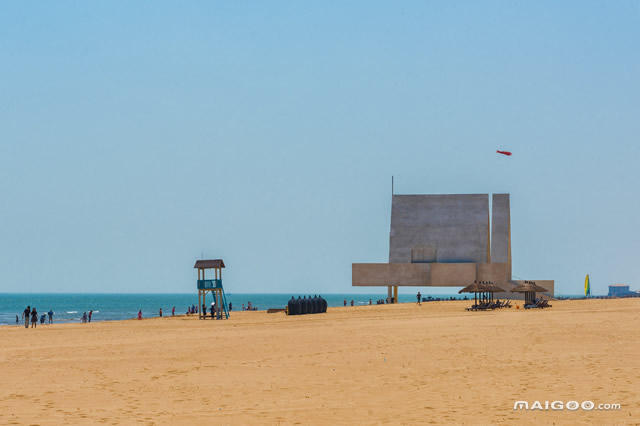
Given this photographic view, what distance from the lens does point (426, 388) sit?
14.7 meters

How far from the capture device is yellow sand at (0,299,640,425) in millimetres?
12484

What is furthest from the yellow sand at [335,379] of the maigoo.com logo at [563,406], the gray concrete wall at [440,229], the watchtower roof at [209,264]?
the gray concrete wall at [440,229]

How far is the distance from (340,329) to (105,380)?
15.5m

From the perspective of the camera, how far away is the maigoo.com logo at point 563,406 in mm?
11969

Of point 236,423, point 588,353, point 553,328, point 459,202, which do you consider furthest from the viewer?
→ point 459,202

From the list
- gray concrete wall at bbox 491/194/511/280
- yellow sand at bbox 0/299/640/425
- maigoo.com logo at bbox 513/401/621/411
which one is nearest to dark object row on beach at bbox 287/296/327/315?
yellow sand at bbox 0/299/640/425

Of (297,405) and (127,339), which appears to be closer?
(297,405)

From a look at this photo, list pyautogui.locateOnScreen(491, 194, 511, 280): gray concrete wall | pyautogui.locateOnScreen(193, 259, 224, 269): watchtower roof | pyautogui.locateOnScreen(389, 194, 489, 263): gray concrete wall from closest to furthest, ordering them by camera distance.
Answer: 1. pyautogui.locateOnScreen(193, 259, 224, 269): watchtower roof
2. pyautogui.locateOnScreen(389, 194, 489, 263): gray concrete wall
3. pyautogui.locateOnScreen(491, 194, 511, 280): gray concrete wall

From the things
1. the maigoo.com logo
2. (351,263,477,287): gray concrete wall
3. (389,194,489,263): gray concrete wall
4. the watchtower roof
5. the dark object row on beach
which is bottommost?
the dark object row on beach

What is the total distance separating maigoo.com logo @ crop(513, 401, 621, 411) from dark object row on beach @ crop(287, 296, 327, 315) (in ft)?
126

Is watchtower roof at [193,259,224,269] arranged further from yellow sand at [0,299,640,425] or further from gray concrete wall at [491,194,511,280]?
gray concrete wall at [491,194,511,280]

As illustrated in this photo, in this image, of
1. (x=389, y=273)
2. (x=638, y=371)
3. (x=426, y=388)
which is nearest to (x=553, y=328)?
(x=638, y=371)

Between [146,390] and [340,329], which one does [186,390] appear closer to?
[146,390]

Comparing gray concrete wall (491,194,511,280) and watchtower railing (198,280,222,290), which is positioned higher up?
gray concrete wall (491,194,511,280)
